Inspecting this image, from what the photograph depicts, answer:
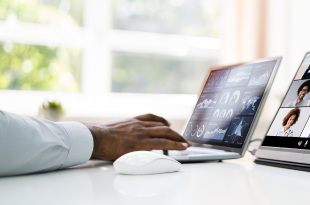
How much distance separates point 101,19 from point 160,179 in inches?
82.6

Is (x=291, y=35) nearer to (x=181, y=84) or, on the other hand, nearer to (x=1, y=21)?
(x=181, y=84)

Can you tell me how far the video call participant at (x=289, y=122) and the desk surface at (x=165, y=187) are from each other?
0.30 feet

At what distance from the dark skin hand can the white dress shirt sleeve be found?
43 mm

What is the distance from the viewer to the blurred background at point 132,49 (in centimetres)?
233

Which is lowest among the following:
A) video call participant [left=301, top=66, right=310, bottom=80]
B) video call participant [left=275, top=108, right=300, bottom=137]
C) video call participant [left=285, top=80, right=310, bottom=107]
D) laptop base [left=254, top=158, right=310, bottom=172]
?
laptop base [left=254, top=158, right=310, bottom=172]

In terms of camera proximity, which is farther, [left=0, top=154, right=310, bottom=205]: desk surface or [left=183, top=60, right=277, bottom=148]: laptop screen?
[left=183, top=60, right=277, bottom=148]: laptop screen

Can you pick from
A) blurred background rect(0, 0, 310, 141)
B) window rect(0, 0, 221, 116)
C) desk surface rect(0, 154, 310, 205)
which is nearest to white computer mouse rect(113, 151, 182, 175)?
desk surface rect(0, 154, 310, 205)

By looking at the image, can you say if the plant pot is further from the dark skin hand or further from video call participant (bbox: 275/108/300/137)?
video call participant (bbox: 275/108/300/137)

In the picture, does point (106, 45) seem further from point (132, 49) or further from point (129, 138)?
point (129, 138)

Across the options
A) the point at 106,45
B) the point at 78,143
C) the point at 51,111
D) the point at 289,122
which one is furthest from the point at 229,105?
the point at 106,45

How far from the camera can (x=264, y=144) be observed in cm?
80

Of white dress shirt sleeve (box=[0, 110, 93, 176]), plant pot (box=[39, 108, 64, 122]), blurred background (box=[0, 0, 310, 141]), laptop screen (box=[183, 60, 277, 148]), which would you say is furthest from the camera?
blurred background (box=[0, 0, 310, 141])

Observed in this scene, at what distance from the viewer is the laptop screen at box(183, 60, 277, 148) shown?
34.4 inches

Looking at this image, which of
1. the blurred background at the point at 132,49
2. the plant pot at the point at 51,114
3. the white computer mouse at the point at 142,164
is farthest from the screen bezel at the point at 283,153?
the blurred background at the point at 132,49
